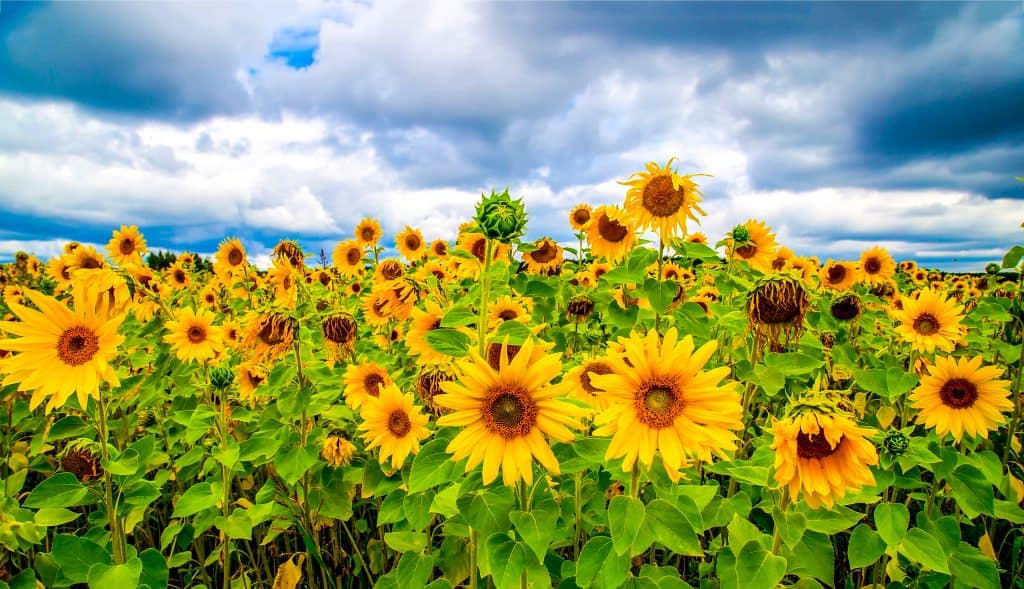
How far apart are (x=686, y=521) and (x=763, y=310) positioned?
1.02 m

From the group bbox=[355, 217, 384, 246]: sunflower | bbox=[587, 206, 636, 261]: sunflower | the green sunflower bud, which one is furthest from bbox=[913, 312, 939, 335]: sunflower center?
bbox=[355, 217, 384, 246]: sunflower

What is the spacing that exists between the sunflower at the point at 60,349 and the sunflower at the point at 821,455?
2300 millimetres

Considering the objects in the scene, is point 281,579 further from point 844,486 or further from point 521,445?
point 844,486

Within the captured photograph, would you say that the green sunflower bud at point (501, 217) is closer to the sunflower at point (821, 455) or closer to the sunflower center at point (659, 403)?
the sunflower center at point (659, 403)

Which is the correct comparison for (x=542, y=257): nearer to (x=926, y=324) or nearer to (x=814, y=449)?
(x=926, y=324)

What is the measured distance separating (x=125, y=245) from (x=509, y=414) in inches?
277

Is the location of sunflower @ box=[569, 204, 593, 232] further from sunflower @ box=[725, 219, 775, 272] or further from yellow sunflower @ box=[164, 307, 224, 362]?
yellow sunflower @ box=[164, 307, 224, 362]

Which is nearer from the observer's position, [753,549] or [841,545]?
[753,549]

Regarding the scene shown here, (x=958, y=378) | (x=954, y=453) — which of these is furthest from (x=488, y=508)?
(x=958, y=378)

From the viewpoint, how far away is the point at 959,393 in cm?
300

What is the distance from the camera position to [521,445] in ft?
5.48

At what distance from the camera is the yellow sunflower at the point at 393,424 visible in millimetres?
2449

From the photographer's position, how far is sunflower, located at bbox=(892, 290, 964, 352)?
3420 mm

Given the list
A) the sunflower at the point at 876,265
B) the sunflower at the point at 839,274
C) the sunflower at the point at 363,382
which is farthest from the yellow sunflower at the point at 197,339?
the sunflower at the point at 876,265
